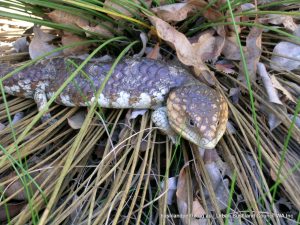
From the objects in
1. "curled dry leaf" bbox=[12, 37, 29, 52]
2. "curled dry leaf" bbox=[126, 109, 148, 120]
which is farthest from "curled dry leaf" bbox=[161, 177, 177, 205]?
"curled dry leaf" bbox=[12, 37, 29, 52]

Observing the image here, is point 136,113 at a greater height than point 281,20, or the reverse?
point 281,20

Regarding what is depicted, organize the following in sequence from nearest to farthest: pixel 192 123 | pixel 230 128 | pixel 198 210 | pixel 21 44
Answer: pixel 198 210 < pixel 192 123 < pixel 230 128 < pixel 21 44

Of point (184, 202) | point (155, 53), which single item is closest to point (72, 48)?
point (155, 53)

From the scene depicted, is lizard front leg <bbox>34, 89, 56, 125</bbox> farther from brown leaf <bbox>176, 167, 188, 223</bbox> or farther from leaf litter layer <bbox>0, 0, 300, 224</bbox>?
brown leaf <bbox>176, 167, 188, 223</bbox>

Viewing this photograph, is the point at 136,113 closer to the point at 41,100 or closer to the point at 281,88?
the point at 41,100

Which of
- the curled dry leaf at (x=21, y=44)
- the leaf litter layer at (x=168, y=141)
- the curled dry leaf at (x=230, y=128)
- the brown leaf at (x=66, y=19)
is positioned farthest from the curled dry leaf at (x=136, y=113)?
the curled dry leaf at (x=21, y=44)

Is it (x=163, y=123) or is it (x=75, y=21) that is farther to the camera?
(x=75, y=21)

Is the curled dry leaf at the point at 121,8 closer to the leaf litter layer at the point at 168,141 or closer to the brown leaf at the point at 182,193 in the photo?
the leaf litter layer at the point at 168,141

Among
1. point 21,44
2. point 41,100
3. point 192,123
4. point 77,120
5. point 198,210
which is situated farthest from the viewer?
point 21,44

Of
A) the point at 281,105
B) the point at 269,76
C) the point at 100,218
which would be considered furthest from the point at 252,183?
the point at 100,218
